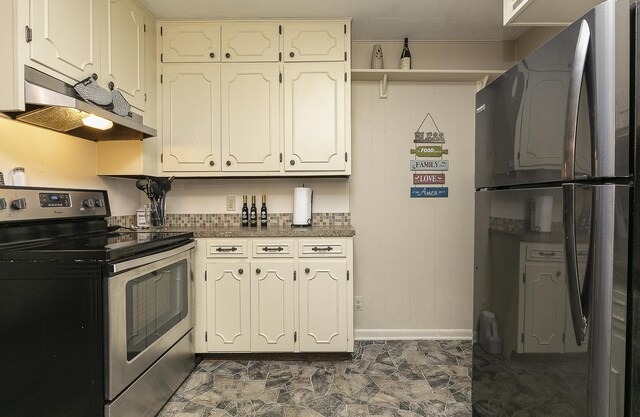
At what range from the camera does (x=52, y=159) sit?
1878 mm

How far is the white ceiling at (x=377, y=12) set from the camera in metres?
2.29

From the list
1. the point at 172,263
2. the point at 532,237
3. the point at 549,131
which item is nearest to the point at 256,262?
the point at 172,263

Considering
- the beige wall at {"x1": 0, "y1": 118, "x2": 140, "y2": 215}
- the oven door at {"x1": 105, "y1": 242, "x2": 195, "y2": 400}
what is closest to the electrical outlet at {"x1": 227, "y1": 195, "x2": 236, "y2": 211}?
the oven door at {"x1": 105, "y1": 242, "x2": 195, "y2": 400}

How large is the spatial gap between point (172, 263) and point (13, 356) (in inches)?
30.1

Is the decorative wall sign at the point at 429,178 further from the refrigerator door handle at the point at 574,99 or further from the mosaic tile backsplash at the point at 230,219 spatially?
the refrigerator door handle at the point at 574,99

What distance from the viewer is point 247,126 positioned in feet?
8.20

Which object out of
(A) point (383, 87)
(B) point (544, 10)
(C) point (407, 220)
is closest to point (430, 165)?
(C) point (407, 220)

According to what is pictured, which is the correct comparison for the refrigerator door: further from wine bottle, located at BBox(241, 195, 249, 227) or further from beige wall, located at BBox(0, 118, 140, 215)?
beige wall, located at BBox(0, 118, 140, 215)

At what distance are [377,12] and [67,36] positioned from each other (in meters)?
1.89

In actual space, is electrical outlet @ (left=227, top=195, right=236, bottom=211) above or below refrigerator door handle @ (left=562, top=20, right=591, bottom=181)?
below

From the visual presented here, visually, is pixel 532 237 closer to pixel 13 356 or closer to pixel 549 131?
pixel 549 131

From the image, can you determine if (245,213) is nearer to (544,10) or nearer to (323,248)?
(323,248)

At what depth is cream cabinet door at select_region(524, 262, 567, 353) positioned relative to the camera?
1044 millimetres

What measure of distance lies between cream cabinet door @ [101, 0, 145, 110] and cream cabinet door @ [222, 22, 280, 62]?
0.56m
